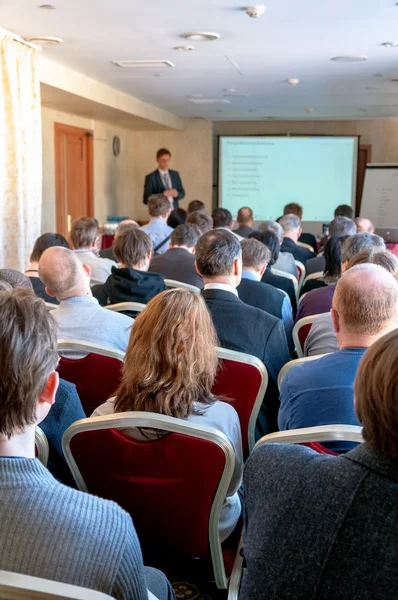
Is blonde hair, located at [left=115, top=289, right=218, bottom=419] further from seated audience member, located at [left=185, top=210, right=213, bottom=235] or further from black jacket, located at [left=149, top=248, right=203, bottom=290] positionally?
seated audience member, located at [left=185, top=210, right=213, bottom=235]

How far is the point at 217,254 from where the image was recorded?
3205 mm

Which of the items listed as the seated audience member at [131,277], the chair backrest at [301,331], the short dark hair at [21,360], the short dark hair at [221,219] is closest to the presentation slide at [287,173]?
the short dark hair at [221,219]

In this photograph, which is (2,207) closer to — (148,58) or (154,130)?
(148,58)

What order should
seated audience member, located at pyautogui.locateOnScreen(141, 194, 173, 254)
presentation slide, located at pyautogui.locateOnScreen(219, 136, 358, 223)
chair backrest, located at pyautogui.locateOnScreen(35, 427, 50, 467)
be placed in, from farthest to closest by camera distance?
presentation slide, located at pyautogui.locateOnScreen(219, 136, 358, 223), seated audience member, located at pyautogui.locateOnScreen(141, 194, 173, 254), chair backrest, located at pyautogui.locateOnScreen(35, 427, 50, 467)

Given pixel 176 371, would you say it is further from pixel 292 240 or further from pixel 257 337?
pixel 292 240

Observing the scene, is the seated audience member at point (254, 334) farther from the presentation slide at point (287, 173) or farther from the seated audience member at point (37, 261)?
the presentation slide at point (287, 173)

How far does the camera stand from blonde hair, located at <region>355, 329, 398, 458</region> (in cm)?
100

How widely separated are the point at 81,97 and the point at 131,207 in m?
5.20

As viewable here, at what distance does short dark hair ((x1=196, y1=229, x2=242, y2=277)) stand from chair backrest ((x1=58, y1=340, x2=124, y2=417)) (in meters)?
0.95

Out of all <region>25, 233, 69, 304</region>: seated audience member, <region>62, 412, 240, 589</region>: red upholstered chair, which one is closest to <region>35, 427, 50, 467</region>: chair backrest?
<region>62, 412, 240, 589</region>: red upholstered chair

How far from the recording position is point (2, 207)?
5.97 metres

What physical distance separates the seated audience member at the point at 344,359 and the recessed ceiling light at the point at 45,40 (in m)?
4.39

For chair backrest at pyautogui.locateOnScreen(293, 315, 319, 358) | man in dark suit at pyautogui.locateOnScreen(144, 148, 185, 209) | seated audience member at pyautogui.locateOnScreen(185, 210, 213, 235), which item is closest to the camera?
chair backrest at pyautogui.locateOnScreen(293, 315, 319, 358)

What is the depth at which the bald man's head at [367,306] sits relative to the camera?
6.75 feet
